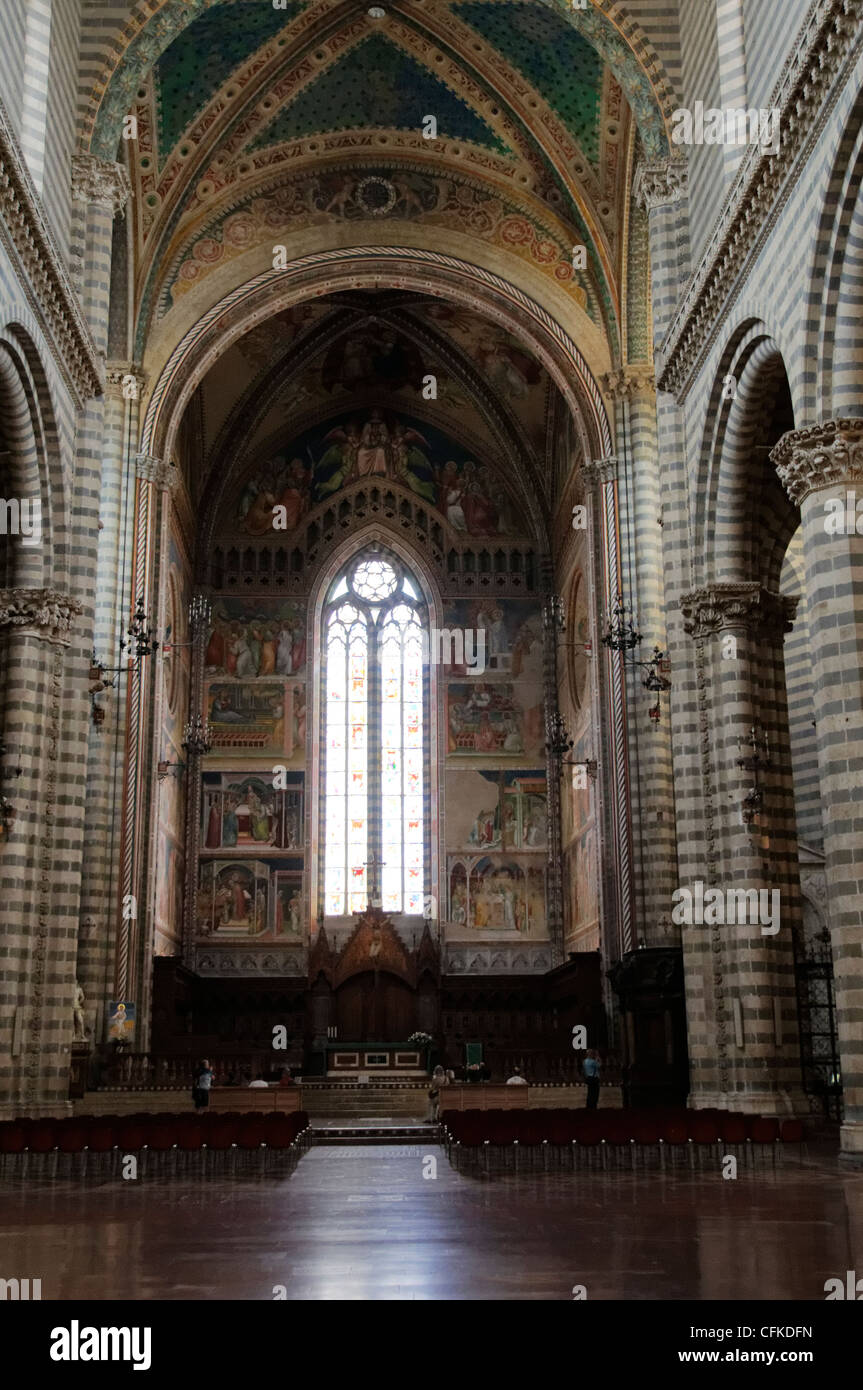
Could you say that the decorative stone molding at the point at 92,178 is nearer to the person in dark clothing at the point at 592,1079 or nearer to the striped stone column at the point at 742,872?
the striped stone column at the point at 742,872

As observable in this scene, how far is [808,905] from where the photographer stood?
27.2 meters

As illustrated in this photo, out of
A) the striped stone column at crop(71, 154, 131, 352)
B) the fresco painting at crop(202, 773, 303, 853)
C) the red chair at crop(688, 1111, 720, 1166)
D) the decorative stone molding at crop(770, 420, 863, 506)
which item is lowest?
the red chair at crop(688, 1111, 720, 1166)

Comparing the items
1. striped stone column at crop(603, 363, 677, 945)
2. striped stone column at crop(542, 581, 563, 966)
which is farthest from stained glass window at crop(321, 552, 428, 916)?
striped stone column at crop(603, 363, 677, 945)

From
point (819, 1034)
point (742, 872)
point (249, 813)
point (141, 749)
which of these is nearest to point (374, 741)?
point (249, 813)

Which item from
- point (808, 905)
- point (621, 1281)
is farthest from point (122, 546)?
point (621, 1281)

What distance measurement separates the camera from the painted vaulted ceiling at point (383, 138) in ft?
86.7

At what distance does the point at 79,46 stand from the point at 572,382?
12310 mm

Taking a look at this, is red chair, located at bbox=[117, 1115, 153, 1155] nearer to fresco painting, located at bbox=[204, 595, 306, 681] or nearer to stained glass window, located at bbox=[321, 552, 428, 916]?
stained glass window, located at bbox=[321, 552, 428, 916]

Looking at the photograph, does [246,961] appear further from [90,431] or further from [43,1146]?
[43,1146]

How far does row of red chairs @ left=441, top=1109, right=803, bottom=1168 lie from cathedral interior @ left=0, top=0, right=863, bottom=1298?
0.24 metres

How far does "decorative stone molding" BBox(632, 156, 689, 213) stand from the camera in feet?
69.4

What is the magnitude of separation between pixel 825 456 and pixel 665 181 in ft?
27.9

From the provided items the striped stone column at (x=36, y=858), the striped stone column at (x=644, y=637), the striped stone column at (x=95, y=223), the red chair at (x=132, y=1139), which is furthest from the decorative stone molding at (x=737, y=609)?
the red chair at (x=132, y=1139)
